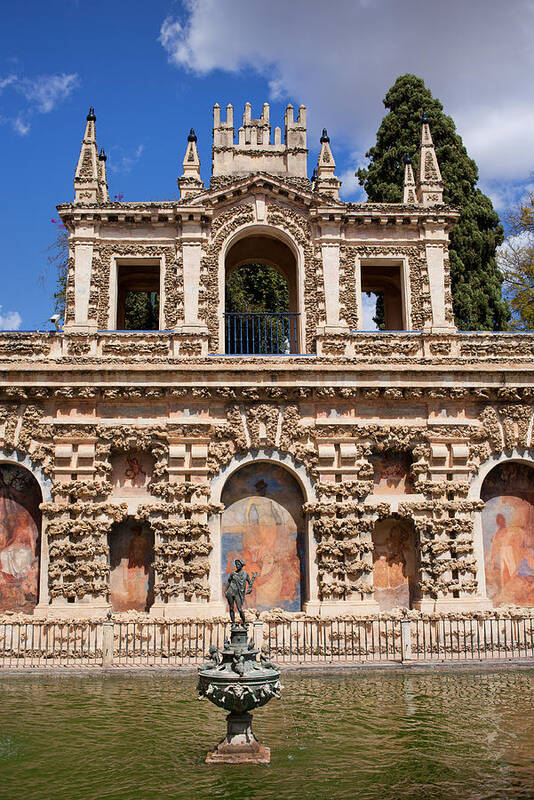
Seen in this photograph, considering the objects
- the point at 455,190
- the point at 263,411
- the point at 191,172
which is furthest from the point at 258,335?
the point at 455,190

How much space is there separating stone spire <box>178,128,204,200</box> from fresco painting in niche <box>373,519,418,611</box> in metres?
11.8

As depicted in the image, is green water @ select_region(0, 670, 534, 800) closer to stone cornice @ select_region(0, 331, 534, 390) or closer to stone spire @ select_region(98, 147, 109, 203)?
stone cornice @ select_region(0, 331, 534, 390)

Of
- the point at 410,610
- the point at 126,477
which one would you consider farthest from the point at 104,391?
the point at 410,610

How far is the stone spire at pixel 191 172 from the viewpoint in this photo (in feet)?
80.7

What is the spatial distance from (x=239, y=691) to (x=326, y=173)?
18.3 metres

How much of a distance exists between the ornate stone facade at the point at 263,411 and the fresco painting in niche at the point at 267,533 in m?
0.20

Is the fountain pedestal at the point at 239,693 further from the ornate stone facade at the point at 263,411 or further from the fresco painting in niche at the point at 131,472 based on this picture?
the fresco painting in niche at the point at 131,472

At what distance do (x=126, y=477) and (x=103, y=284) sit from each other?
592 centimetres

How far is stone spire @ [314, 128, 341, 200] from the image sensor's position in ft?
81.3

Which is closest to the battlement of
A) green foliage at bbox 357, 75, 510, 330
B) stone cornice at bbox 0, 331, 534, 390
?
stone cornice at bbox 0, 331, 534, 390

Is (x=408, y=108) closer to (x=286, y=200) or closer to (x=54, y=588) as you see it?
(x=286, y=200)

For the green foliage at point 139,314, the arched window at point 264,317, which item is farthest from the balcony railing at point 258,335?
the green foliage at point 139,314

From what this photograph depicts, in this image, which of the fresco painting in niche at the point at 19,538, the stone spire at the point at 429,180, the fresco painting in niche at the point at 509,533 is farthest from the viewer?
the stone spire at the point at 429,180

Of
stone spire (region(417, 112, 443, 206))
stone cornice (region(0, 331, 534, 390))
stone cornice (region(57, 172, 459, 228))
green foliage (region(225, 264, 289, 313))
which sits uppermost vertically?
green foliage (region(225, 264, 289, 313))
